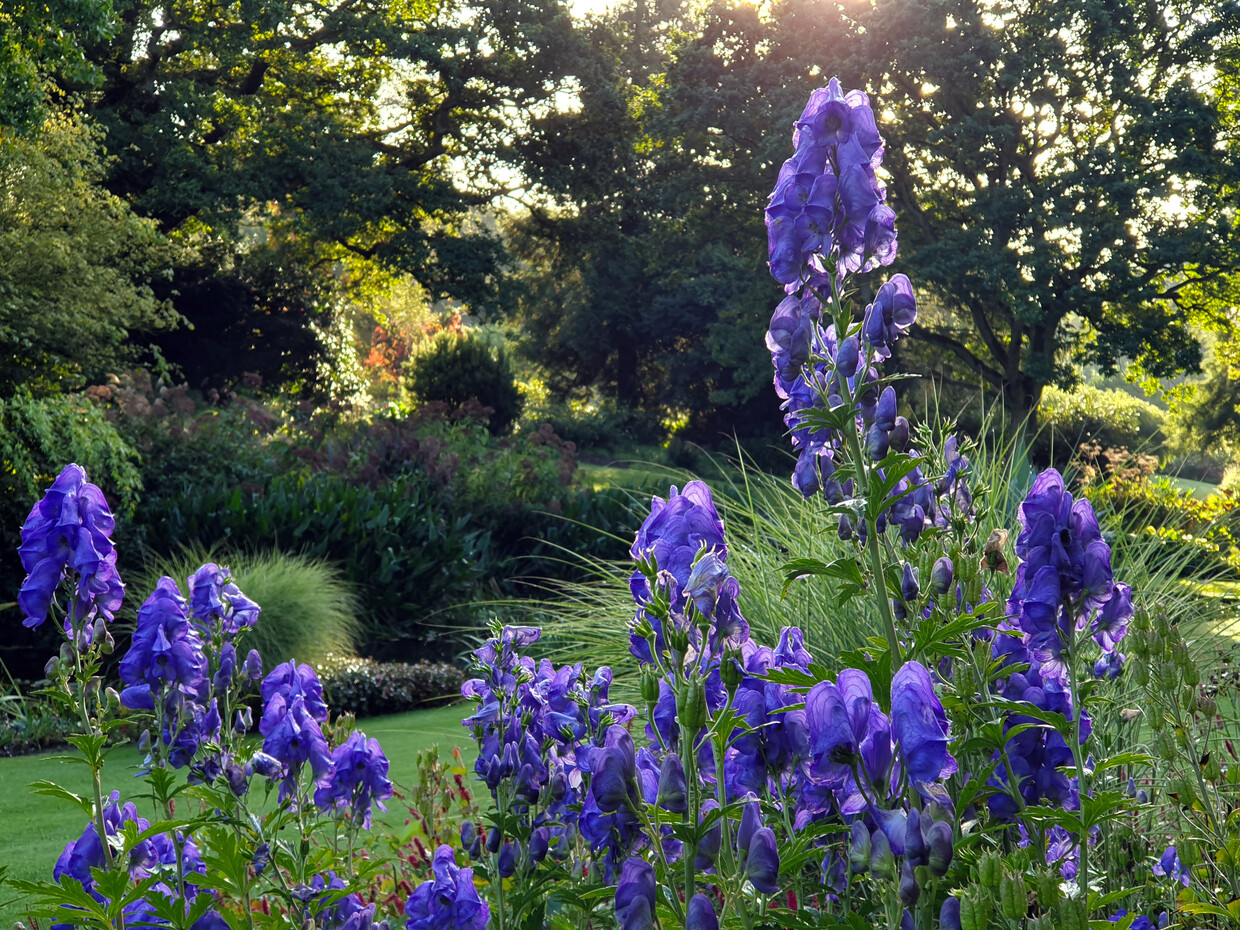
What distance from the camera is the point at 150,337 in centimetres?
2031

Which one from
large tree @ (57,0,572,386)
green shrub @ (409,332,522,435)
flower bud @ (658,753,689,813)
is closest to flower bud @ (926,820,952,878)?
flower bud @ (658,753,689,813)

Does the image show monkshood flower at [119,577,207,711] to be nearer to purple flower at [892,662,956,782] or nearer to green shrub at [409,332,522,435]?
purple flower at [892,662,956,782]

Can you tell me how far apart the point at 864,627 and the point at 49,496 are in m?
3.06

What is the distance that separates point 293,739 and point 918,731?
5.11 ft

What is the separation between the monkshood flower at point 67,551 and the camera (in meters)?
2.00

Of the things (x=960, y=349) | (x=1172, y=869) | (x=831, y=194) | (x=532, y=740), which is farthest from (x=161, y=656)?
(x=960, y=349)

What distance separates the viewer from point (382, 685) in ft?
26.5

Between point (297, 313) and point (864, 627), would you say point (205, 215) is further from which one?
point (864, 627)

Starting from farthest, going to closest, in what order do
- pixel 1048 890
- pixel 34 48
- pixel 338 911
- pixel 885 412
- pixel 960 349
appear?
pixel 960 349 < pixel 34 48 < pixel 338 911 < pixel 885 412 < pixel 1048 890

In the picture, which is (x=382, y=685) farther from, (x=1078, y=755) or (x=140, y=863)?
(x=1078, y=755)

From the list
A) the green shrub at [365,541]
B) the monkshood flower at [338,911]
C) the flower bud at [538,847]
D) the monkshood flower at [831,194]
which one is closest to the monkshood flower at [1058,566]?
the monkshood flower at [831,194]

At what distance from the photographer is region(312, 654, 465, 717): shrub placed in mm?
7812

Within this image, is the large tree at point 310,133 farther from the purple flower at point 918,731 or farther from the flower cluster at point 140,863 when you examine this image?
the purple flower at point 918,731

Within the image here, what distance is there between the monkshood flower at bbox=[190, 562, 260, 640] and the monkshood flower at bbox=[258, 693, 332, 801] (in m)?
0.21
